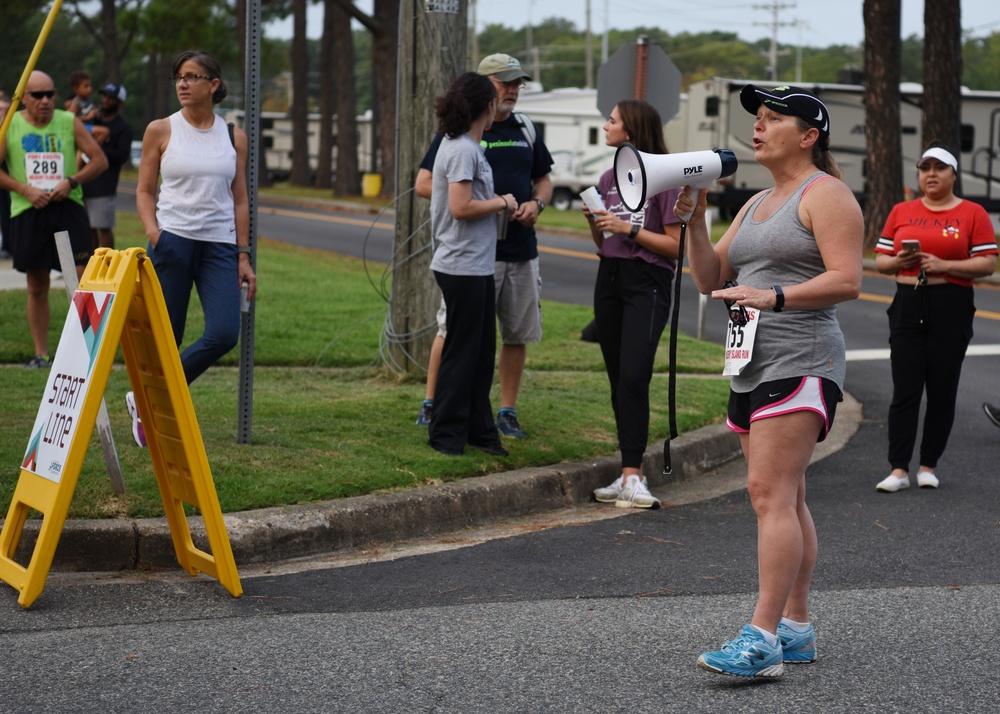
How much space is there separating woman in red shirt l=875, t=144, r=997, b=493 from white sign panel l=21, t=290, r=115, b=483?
428 centimetres

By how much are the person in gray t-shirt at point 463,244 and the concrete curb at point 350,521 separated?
0.42 m

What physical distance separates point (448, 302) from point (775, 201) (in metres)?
2.70

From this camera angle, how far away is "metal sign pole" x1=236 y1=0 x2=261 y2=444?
651 cm

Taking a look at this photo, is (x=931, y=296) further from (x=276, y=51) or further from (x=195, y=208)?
(x=276, y=51)

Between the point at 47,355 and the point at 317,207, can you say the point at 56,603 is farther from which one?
the point at 317,207

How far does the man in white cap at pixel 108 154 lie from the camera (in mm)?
12594

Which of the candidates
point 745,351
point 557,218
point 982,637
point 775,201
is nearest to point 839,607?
point 982,637

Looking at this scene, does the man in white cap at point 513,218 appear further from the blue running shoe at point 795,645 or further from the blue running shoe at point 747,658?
the blue running shoe at point 747,658

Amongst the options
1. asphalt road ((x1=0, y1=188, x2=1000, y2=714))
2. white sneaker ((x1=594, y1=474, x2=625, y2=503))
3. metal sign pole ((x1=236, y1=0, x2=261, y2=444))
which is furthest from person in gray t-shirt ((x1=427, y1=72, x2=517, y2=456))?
metal sign pole ((x1=236, y1=0, x2=261, y2=444))

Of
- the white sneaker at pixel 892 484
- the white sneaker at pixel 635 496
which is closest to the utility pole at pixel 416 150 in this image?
the white sneaker at pixel 635 496

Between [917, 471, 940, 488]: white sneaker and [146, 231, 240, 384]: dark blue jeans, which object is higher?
[146, 231, 240, 384]: dark blue jeans

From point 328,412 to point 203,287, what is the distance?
151 cm

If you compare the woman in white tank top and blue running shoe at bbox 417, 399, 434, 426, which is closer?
the woman in white tank top

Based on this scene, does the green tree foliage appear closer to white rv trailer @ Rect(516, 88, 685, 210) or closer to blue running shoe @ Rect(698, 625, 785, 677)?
white rv trailer @ Rect(516, 88, 685, 210)
